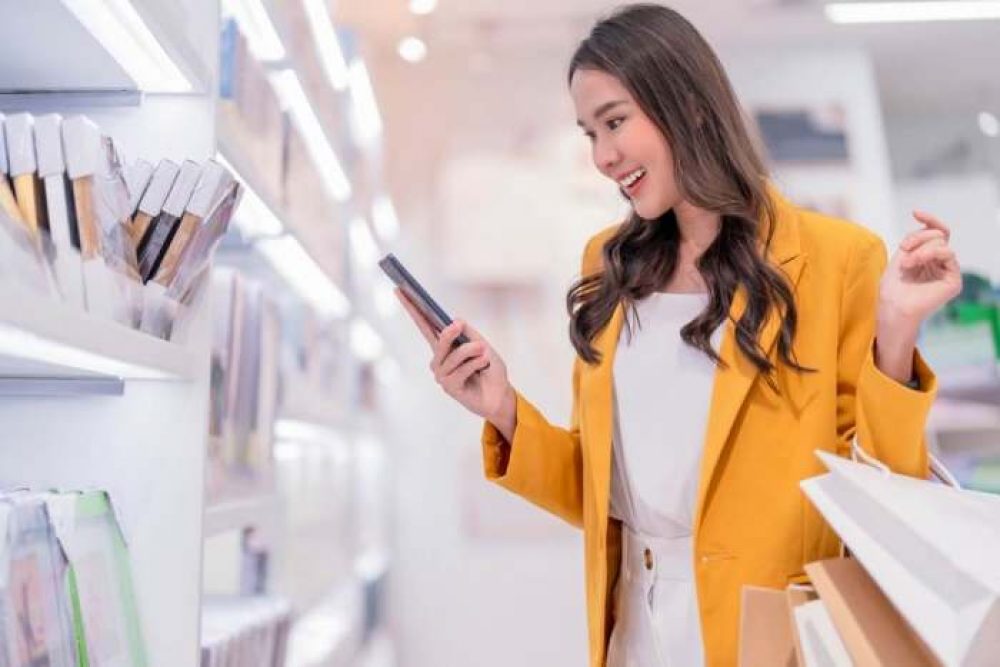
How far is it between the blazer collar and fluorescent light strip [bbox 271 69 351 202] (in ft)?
3.23

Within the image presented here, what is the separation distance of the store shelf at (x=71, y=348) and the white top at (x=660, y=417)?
559mm

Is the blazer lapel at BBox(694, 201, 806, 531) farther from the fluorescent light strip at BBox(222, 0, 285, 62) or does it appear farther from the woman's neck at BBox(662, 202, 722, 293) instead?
the fluorescent light strip at BBox(222, 0, 285, 62)

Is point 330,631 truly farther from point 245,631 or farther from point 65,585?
point 65,585

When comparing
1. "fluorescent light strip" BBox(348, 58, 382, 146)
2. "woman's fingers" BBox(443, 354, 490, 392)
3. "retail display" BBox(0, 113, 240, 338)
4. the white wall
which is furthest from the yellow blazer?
the white wall

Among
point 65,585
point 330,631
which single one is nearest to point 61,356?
point 65,585

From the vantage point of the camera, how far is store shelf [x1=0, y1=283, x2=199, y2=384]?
0.64 m

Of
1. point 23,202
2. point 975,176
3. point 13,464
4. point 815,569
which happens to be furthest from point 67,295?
point 975,176

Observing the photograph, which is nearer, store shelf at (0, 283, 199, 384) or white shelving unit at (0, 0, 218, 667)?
store shelf at (0, 283, 199, 384)

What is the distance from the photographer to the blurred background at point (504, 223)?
273 cm

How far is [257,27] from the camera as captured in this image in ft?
5.35

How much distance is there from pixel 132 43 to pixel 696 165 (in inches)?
28.0

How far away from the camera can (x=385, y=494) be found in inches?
147

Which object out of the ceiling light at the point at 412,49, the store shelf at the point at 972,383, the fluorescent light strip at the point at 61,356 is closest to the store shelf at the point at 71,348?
the fluorescent light strip at the point at 61,356

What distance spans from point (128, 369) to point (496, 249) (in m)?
2.87
